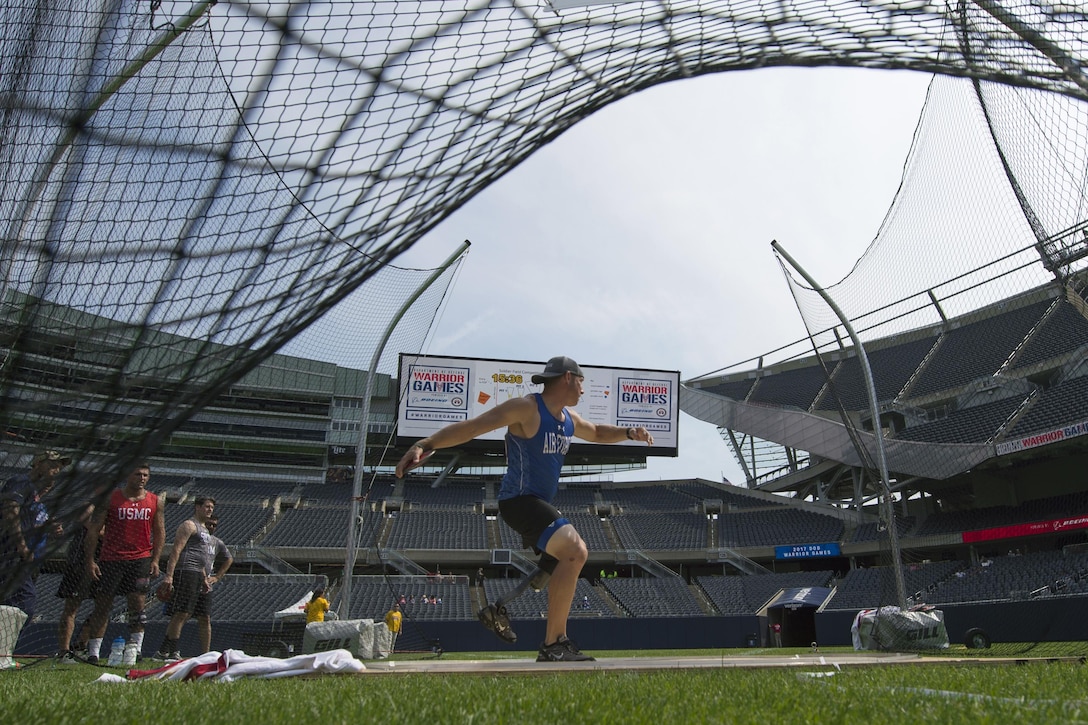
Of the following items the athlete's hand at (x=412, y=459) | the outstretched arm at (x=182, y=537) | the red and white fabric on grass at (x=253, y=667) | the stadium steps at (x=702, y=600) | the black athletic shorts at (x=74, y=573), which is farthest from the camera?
the stadium steps at (x=702, y=600)

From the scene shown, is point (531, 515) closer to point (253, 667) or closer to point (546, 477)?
point (546, 477)

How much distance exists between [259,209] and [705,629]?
989 inches

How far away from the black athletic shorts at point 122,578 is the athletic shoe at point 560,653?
3860 mm

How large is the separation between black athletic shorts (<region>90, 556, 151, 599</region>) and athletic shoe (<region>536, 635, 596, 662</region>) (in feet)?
12.7

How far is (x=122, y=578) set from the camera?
253 inches

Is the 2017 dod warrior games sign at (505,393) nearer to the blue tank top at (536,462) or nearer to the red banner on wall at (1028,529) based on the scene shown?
the red banner on wall at (1028,529)

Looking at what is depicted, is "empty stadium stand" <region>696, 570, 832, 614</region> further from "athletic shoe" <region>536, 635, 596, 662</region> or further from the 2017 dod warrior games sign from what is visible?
"athletic shoe" <region>536, 635, 596, 662</region>

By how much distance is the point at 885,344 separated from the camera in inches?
1347

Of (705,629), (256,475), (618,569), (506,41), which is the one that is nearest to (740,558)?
(618,569)

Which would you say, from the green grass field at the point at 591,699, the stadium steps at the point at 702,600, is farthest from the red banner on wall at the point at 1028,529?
the green grass field at the point at 591,699

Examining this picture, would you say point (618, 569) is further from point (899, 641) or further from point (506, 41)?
point (506, 41)

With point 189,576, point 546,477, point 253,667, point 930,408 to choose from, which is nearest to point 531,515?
point 546,477

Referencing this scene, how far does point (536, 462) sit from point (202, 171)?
91.2 inches

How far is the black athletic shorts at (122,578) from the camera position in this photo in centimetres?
631
